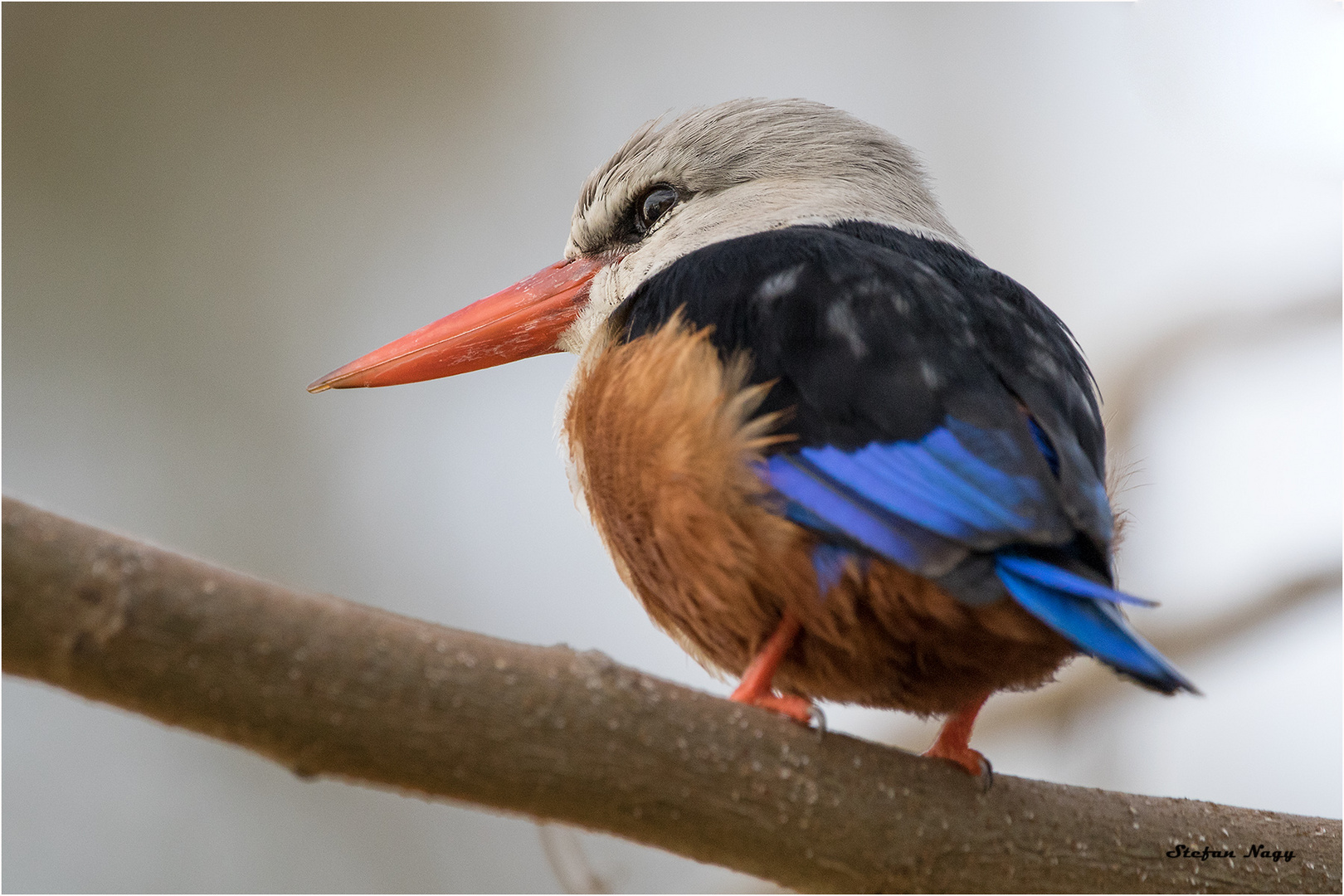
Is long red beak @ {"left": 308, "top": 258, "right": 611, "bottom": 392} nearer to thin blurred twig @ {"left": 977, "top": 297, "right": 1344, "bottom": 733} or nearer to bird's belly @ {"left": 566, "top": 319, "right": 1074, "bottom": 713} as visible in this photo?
bird's belly @ {"left": 566, "top": 319, "right": 1074, "bottom": 713}

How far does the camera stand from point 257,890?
3.57 m

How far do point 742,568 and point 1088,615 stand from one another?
0.41m

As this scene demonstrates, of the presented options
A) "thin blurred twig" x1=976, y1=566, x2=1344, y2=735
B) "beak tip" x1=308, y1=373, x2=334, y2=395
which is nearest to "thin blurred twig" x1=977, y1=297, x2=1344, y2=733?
"thin blurred twig" x1=976, y1=566, x2=1344, y2=735

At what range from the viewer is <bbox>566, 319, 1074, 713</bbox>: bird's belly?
129 centimetres

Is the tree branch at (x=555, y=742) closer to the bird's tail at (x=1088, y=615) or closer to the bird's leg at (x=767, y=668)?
the bird's leg at (x=767, y=668)

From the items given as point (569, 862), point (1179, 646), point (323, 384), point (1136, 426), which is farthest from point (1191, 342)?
point (323, 384)

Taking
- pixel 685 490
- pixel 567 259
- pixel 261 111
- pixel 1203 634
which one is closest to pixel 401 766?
pixel 685 490

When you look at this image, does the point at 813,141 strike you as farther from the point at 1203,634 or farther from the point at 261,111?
the point at 261,111

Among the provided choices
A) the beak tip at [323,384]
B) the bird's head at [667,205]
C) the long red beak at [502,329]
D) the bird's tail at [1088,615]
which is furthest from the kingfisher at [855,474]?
the beak tip at [323,384]

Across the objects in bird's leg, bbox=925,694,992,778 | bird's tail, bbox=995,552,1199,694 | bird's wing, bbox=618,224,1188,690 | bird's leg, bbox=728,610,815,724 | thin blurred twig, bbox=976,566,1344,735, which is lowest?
thin blurred twig, bbox=976,566,1344,735

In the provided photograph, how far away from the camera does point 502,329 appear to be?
211cm

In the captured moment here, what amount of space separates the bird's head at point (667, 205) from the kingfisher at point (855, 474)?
22cm

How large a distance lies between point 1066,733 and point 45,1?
13.5ft

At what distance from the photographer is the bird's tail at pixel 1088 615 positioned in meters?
1.08
